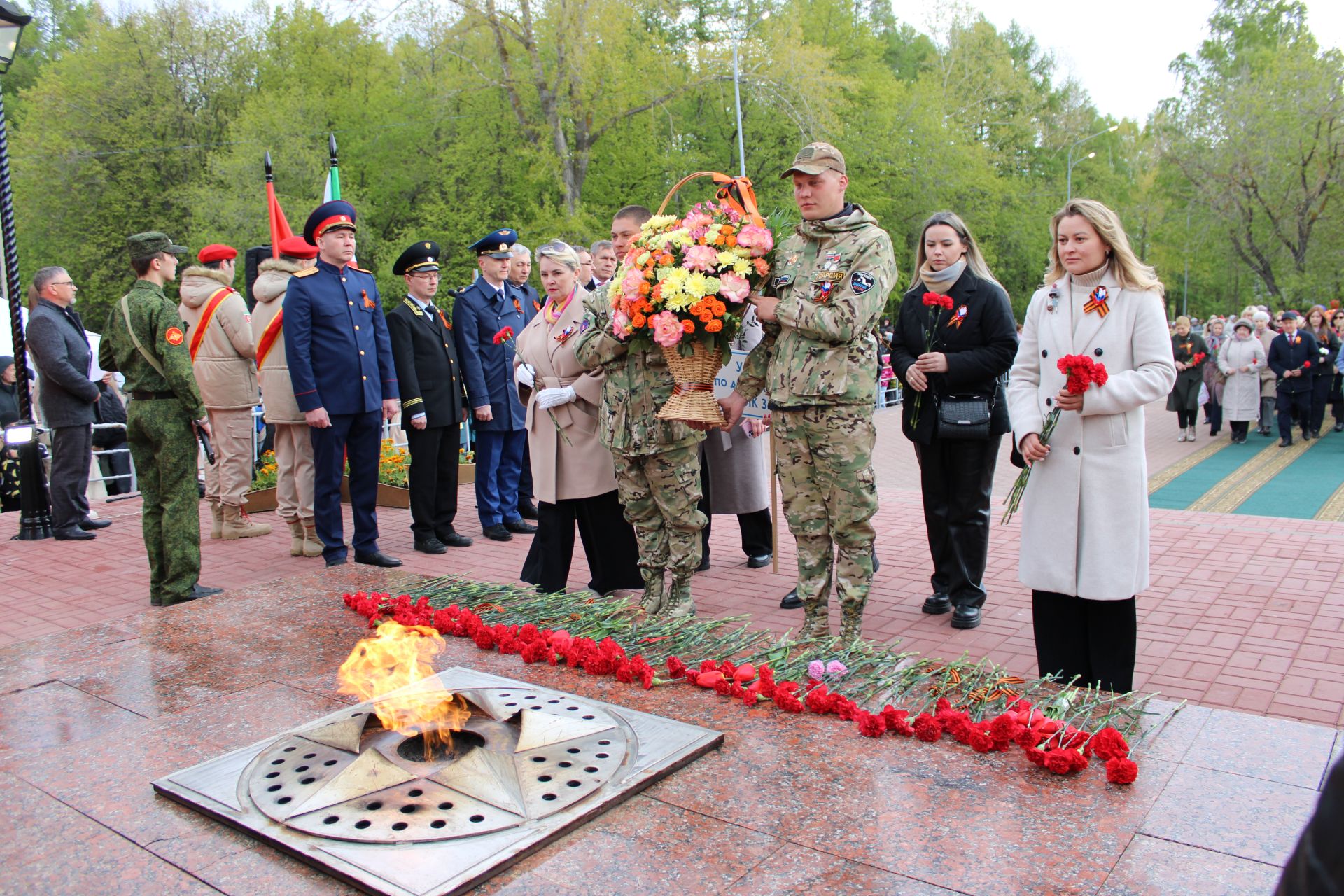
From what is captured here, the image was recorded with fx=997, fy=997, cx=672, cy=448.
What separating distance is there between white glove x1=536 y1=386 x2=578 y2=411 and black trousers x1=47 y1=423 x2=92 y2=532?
17.0 ft

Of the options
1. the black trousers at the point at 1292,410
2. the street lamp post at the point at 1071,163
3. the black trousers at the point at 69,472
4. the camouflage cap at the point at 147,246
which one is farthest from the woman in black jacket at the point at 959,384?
the street lamp post at the point at 1071,163

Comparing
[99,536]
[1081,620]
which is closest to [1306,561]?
[1081,620]

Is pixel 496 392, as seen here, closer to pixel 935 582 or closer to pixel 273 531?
pixel 273 531

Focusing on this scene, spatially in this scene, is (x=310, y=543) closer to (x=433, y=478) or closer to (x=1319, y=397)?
(x=433, y=478)

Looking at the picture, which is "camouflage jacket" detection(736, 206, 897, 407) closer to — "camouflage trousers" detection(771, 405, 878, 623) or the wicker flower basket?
"camouflage trousers" detection(771, 405, 878, 623)

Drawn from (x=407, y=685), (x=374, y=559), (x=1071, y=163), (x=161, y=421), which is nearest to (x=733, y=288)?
(x=407, y=685)

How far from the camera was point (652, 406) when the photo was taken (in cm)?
489

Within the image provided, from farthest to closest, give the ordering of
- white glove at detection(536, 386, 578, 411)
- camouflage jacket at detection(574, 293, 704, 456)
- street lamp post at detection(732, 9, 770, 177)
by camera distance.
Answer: street lamp post at detection(732, 9, 770, 177), white glove at detection(536, 386, 578, 411), camouflage jacket at detection(574, 293, 704, 456)

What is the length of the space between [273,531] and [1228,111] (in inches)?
1216

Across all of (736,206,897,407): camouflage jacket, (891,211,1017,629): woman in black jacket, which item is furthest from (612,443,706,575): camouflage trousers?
(891,211,1017,629): woman in black jacket

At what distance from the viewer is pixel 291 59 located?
3381 centimetres

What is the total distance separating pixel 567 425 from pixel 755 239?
1.59m

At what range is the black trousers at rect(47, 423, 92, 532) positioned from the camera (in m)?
8.37

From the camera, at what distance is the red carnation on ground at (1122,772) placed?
2.53 metres
